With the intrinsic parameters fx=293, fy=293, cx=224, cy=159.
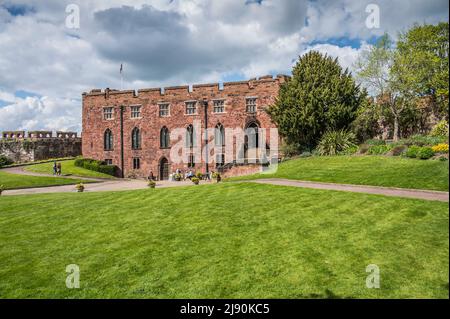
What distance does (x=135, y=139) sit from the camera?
40062 mm

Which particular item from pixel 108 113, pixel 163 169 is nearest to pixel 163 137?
pixel 163 169

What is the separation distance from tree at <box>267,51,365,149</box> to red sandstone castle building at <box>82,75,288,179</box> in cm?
484

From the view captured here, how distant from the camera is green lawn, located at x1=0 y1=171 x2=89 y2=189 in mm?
26595

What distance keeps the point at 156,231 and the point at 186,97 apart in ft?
99.0

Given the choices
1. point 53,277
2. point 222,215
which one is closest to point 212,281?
point 53,277

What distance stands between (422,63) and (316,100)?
36.7 feet

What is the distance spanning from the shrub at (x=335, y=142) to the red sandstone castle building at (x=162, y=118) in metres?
8.00

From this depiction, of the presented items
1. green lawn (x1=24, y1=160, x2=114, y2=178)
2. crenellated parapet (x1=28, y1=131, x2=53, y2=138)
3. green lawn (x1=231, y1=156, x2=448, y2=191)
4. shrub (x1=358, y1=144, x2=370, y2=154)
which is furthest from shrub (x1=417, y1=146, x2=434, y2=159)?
crenellated parapet (x1=28, y1=131, x2=53, y2=138)

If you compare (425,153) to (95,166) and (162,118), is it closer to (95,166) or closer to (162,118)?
(162,118)

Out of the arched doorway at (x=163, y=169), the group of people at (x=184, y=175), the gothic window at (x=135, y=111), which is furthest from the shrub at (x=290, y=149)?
the gothic window at (x=135, y=111)

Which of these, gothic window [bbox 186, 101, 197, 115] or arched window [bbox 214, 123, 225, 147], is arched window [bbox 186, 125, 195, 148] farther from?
arched window [bbox 214, 123, 225, 147]

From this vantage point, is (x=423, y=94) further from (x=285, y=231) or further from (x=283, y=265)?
(x=283, y=265)

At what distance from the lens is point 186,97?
37594mm
